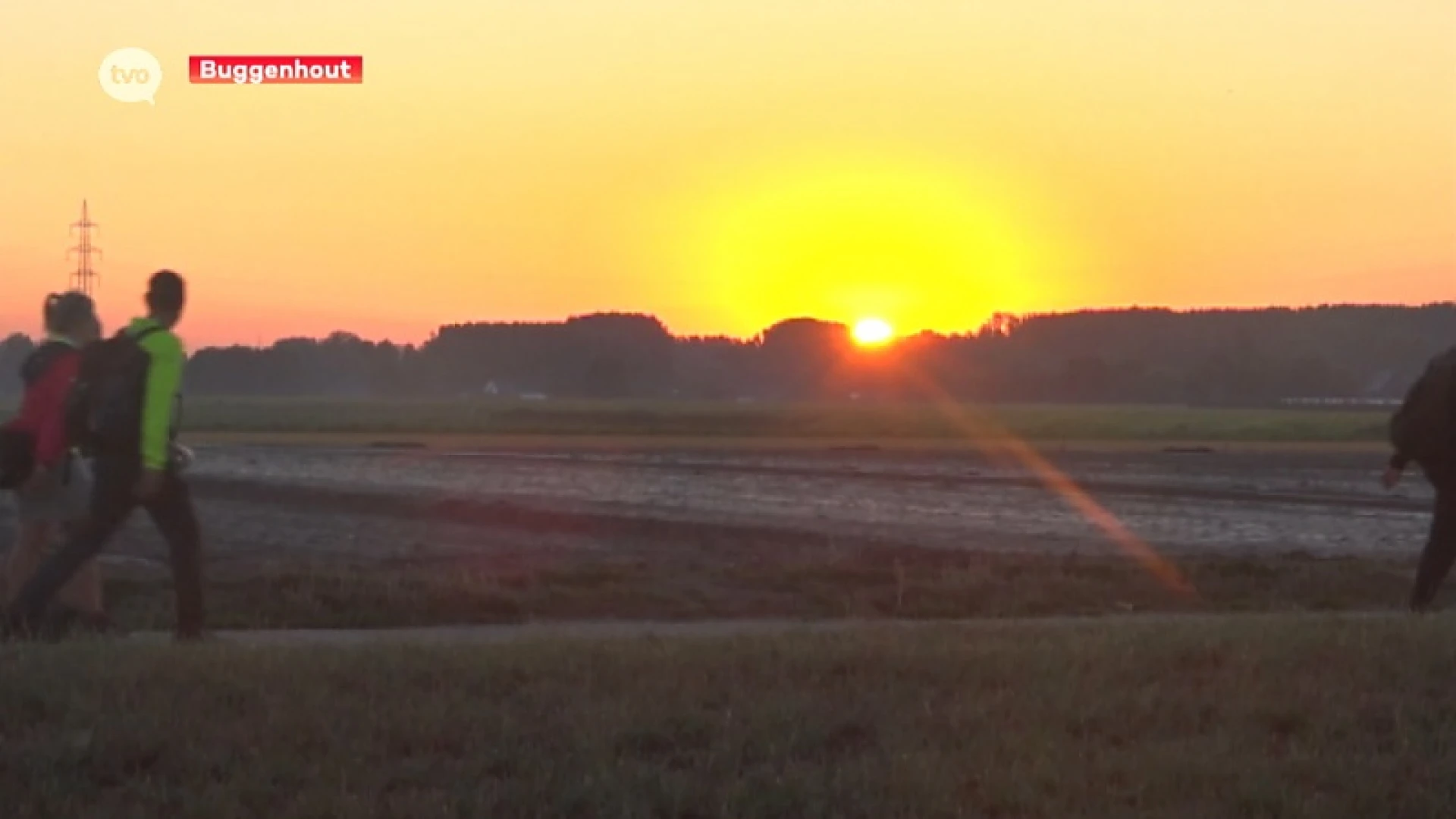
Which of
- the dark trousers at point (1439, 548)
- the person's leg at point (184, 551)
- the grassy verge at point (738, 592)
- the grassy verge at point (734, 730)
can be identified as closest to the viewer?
the grassy verge at point (734, 730)

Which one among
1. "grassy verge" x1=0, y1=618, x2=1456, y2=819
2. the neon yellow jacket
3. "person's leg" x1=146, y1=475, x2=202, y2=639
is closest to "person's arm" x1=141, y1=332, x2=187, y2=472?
the neon yellow jacket

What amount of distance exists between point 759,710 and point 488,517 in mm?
19695

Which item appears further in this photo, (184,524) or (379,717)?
(184,524)

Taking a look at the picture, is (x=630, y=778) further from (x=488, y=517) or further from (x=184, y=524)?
(x=488, y=517)

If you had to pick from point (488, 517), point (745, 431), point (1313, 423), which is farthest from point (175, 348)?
point (1313, 423)

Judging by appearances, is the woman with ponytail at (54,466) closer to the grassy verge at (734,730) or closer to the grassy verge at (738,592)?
the grassy verge at (738,592)

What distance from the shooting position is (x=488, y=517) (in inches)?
1046

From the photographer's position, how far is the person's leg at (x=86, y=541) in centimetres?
908

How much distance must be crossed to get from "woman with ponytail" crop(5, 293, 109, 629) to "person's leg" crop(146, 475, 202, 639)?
0.68 meters

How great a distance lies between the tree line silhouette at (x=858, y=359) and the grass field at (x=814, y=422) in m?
30.5

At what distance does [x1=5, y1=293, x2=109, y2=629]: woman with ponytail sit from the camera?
379 inches

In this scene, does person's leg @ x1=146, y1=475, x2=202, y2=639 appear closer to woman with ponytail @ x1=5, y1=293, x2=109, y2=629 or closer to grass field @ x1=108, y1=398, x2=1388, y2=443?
woman with ponytail @ x1=5, y1=293, x2=109, y2=629

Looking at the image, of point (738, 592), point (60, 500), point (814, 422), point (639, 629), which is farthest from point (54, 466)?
point (814, 422)

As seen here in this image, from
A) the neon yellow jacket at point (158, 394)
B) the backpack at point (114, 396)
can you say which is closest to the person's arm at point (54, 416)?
the backpack at point (114, 396)
